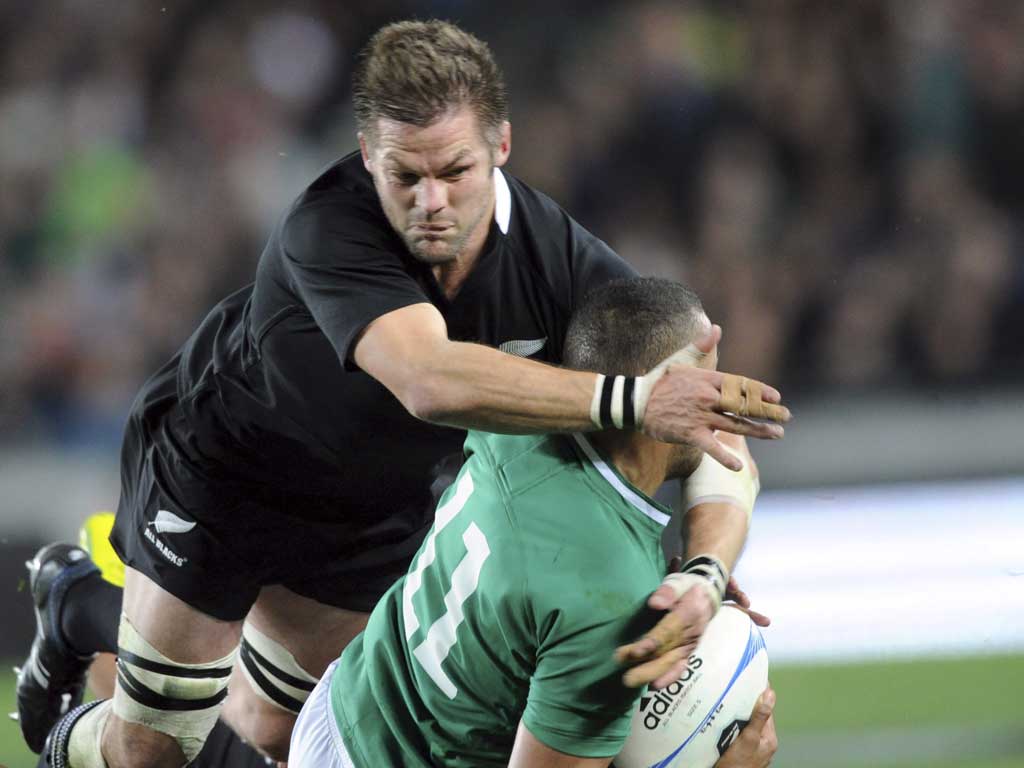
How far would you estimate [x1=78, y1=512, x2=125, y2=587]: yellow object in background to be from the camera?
15.9ft

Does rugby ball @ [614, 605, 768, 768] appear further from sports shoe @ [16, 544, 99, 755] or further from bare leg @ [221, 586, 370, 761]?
sports shoe @ [16, 544, 99, 755]

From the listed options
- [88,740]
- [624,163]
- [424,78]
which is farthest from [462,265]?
[624,163]

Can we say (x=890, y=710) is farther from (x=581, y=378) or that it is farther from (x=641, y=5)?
(x=641, y=5)

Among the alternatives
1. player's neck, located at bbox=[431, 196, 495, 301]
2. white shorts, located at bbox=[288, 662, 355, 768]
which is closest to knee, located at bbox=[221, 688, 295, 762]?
white shorts, located at bbox=[288, 662, 355, 768]

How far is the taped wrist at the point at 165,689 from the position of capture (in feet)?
12.9

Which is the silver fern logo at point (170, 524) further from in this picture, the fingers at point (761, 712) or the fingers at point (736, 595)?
the fingers at point (761, 712)

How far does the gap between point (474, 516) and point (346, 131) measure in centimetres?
721

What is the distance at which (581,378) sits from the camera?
2629mm

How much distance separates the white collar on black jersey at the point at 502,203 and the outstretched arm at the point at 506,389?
47cm

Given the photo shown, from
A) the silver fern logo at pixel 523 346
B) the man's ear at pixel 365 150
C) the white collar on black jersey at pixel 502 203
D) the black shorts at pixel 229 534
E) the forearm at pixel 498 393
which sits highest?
the man's ear at pixel 365 150

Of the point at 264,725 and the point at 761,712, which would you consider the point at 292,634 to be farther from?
the point at 761,712

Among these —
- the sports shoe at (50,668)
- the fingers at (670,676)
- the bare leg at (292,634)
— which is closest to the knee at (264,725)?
the bare leg at (292,634)

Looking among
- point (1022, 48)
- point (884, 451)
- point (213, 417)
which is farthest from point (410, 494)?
point (1022, 48)

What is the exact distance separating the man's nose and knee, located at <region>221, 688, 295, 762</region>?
67.5 inches
